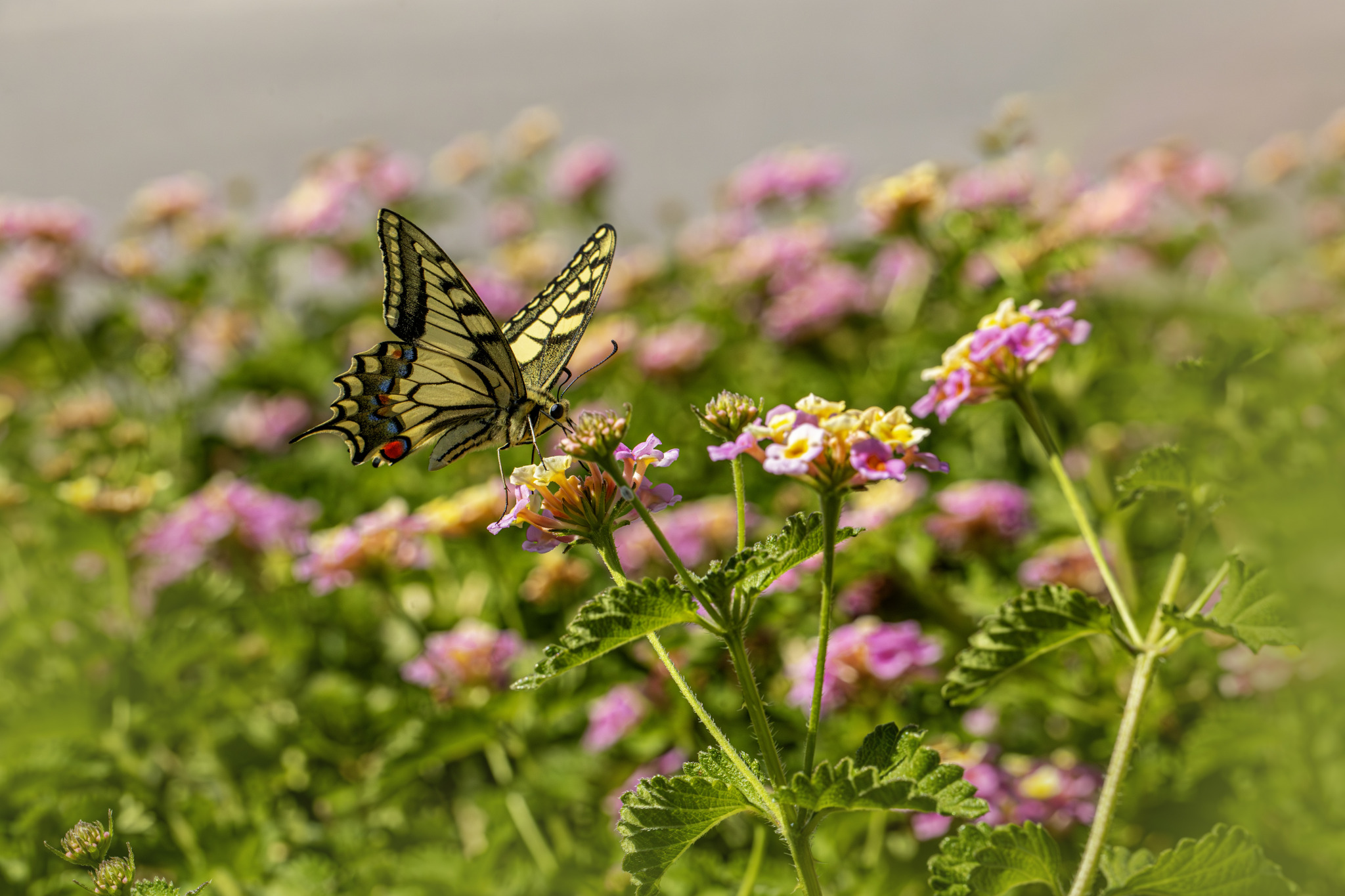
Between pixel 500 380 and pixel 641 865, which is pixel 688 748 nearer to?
pixel 500 380

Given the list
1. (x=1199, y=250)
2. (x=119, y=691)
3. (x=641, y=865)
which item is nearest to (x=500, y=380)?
(x=641, y=865)

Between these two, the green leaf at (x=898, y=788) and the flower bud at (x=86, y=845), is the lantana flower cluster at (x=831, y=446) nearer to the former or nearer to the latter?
the green leaf at (x=898, y=788)

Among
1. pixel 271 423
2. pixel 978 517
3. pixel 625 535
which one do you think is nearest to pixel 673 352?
pixel 625 535

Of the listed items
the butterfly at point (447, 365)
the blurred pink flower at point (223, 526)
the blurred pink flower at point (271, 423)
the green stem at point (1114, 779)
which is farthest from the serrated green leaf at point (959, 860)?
the blurred pink flower at point (271, 423)

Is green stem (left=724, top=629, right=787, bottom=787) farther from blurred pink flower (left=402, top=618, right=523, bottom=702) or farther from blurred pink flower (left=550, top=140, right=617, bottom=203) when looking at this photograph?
blurred pink flower (left=550, top=140, right=617, bottom=203)

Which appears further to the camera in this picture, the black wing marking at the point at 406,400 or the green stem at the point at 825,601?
the black wing marking at the point at 406,400

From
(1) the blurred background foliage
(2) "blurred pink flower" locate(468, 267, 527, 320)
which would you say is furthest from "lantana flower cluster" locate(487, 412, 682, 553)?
(2) "blurred pink flower" locate(468, 267, 527, 320)
